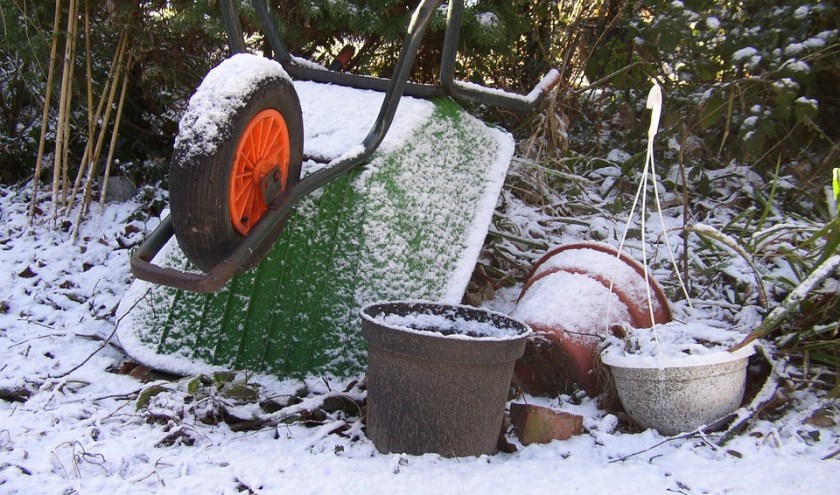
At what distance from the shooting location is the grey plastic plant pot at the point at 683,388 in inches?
59.0

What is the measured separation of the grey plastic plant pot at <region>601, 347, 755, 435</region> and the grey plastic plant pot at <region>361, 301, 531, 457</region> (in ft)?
0.99

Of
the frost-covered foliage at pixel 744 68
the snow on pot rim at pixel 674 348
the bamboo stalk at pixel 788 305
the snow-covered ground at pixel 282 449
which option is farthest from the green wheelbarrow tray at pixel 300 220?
the frost-covered foliage at pixel 744 68

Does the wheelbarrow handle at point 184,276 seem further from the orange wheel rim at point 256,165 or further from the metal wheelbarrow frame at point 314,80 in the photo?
the orange wheel rim at point 256,165

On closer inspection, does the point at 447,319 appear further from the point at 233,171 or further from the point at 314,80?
the point at 314,80

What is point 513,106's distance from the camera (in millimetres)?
2115

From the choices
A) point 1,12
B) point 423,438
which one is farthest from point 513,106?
point 1,12

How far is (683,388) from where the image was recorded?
1511 millimetres

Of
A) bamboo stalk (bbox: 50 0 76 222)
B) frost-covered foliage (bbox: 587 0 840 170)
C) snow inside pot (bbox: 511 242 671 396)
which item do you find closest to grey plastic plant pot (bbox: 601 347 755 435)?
snow inside pot (bbox: 511 242 671 396)

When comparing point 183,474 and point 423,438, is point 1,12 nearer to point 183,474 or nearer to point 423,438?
point 183,474

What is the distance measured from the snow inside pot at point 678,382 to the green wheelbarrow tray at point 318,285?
458 millimetres

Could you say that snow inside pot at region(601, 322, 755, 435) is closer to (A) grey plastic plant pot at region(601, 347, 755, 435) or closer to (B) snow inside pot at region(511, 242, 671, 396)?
(A) grey plastic plant pot at region(601, 347, 755, 435)

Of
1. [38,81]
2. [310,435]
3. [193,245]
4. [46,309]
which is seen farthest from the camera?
[38,81]

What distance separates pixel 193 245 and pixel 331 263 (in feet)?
1.26

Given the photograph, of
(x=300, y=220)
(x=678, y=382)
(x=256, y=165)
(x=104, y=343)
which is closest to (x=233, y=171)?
(x=256, y=165)
